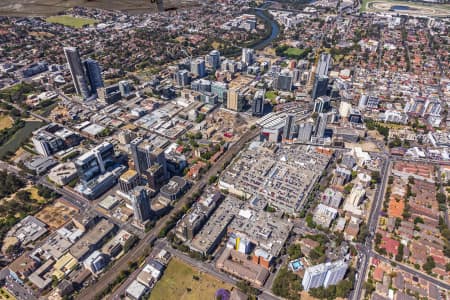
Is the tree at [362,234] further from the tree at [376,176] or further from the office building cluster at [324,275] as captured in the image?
the tree at [376,176]

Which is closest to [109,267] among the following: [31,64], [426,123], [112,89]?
[112,89]

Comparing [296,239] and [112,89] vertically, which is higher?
[112,89]

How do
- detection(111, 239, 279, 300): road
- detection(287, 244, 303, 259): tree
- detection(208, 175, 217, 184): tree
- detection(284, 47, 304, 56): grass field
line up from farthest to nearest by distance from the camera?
detection(284, 47, 304, 56): grass field
detection(208, 175, 217, 184): tree
detection(287, 244, 303, 259): tree
detection(111, 239, 279, 300): road

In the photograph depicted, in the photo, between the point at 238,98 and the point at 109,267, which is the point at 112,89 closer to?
the point at 238,98

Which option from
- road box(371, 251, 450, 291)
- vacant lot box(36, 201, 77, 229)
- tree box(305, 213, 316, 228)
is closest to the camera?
road box(371, 251, 450, 291)

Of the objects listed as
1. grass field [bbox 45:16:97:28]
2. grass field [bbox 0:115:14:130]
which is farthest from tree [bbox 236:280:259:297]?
grass field [bbox 45:16:97:28]

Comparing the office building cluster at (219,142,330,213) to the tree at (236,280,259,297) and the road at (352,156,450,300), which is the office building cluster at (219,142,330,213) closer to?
the road at (352,156,450,300)
